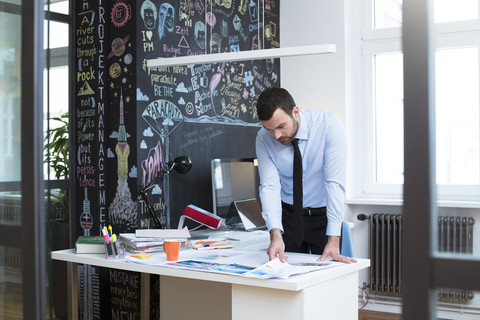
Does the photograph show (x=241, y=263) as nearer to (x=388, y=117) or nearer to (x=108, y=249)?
(x=108, y=249)

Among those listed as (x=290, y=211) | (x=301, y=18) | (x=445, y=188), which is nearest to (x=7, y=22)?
(x=445, y=188)

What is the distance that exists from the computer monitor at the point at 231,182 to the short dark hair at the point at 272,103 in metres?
1.22

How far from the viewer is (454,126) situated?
1.06m

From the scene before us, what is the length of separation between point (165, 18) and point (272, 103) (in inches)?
57.9

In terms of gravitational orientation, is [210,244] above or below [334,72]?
below

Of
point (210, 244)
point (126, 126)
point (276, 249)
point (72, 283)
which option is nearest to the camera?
Answer: point (276, 249)

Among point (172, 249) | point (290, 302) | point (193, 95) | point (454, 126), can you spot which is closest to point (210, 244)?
point (172, 249)

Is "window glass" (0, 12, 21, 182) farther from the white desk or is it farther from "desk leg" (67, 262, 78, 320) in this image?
"desk leg" (67, 262, 78, 320)

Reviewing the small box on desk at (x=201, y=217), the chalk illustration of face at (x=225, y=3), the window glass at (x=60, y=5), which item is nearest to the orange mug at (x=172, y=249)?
the small box on desk at (x=201, y=217)

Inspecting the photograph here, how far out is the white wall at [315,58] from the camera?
15.7ft

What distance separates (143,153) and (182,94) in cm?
57

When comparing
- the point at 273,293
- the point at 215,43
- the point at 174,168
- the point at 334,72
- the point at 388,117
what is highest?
the point at 215,43

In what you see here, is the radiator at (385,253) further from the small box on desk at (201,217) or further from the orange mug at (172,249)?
the orange mug at (172,249)

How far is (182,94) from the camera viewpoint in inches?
151
